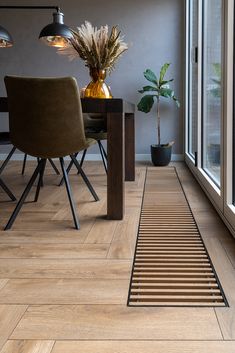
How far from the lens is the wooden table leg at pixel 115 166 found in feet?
8.17

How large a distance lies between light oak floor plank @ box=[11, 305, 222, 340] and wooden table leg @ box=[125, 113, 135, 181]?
261 cm

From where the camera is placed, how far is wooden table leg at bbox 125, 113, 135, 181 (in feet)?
12.6

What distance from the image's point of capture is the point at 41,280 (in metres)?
1.56

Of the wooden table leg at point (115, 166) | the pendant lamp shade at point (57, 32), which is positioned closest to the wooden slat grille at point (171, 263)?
the wooden table leg at point (115, 166)

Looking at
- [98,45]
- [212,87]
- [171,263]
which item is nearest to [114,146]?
[98,45]

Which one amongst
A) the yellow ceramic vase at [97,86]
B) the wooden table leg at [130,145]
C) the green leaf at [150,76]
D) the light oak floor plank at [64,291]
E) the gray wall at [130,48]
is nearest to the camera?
the light oak floor plank at [64,291]

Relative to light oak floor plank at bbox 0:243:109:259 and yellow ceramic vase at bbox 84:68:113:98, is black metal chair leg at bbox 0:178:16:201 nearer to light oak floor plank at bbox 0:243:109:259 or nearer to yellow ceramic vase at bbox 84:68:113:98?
yellow ceramic vase at bbox 84:68:113:98

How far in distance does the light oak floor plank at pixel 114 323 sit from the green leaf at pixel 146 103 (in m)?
4.05

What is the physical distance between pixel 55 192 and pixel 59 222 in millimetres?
917

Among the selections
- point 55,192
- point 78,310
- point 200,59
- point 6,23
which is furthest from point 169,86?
point 78,310

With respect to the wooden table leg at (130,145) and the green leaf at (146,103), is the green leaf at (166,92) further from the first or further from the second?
the wooden table leg at (130,145)

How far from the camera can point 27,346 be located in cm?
110

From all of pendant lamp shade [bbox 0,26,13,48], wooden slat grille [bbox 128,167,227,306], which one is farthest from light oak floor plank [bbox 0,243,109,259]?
Result: pendant lamp shade [bbox 0,26,13,48]

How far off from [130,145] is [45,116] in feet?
5.46
